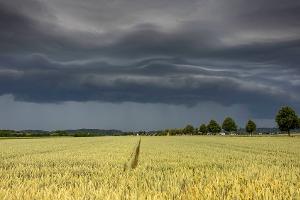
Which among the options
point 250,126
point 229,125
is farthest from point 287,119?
point 229,125

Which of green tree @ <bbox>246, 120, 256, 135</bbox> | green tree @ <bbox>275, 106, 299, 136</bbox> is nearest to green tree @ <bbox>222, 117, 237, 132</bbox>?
green tree @ <bbox>246, 120, 256, 135</bbox>

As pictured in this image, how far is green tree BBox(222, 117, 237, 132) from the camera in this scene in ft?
Result: 595

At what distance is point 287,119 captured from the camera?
4592 inches

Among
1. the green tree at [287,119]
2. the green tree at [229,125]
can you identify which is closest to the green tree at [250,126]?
the green tree at [229,125]

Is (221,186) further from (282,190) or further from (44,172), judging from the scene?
(44,172)

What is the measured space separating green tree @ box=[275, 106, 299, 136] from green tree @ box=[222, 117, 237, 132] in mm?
62259

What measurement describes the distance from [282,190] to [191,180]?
246 centimetres

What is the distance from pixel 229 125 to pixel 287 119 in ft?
215

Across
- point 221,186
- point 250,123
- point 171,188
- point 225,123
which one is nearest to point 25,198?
point 171,188

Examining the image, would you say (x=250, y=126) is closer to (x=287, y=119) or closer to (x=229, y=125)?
(x=229, y=125)

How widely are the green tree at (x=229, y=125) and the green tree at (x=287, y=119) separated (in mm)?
62259

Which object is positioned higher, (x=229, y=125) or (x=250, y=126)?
(x=229, y=125)

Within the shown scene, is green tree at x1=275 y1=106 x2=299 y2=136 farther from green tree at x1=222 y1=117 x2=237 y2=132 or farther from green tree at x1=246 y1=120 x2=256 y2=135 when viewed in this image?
green tree at x1=222 y1=117 x2=237 y2=132

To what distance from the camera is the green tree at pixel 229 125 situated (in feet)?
595
